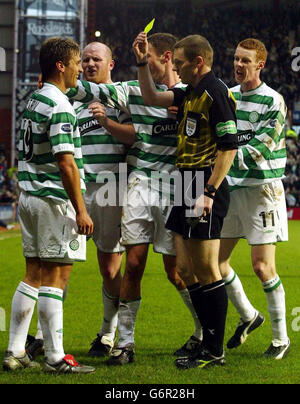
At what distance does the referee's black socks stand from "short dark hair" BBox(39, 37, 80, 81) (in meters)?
1.49

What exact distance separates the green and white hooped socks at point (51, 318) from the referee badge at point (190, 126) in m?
1.14

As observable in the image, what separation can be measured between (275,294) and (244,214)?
564 mm

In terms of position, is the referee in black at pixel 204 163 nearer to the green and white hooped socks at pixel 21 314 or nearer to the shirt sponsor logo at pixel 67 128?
the shirt sponsor logo at pixel 67 128

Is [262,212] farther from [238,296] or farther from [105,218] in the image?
[105,218]

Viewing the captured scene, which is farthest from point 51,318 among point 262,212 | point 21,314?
point 262,212

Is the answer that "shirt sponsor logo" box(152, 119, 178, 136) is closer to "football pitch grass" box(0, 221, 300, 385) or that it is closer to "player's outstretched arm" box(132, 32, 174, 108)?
"player's outstretched arm" box(132, 32, 174, 108)

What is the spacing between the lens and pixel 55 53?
4457mm

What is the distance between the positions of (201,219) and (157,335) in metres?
1.72

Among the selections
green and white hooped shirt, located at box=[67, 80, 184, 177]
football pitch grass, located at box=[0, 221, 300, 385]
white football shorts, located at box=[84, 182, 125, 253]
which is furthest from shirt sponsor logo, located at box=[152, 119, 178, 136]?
football pitch grass, located at box=[0, 221, 300, 385]

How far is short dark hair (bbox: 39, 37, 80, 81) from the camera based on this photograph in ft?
14.6

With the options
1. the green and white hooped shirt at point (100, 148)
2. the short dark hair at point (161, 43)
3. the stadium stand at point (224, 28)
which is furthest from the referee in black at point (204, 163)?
the stadium stand at point (224, 28)

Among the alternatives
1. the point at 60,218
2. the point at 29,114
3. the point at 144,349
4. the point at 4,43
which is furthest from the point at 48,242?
the point at 4,43

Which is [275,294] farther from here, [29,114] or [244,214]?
[29,114]

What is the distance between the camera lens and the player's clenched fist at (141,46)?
461 centimetres
